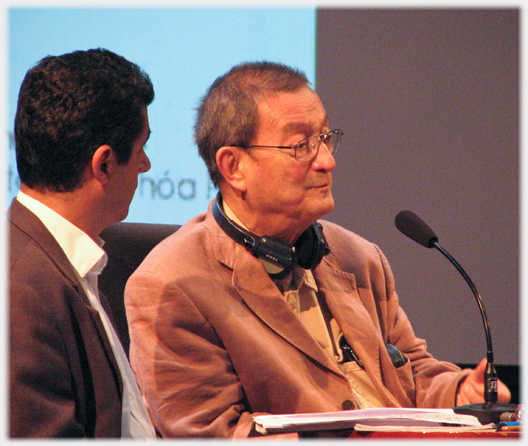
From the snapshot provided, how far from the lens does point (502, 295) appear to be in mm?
3715

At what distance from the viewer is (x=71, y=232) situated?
1244 millimetres

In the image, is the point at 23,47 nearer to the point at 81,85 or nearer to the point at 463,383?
the point at 81,85

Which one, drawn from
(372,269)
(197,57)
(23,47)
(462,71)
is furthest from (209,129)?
(462,71)

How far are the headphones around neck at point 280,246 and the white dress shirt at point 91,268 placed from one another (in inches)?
22.1

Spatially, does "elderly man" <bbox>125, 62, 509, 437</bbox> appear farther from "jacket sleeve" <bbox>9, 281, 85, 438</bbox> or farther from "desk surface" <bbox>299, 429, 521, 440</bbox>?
"jacket sleeve" <bbox>9, 281, 85, 438</bbox>

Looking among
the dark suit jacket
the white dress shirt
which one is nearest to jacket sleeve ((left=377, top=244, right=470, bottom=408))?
the white dress shirt

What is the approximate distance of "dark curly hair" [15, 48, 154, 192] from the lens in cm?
121

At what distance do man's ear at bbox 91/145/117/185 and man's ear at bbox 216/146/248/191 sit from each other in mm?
633

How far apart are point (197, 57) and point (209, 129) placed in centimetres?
127

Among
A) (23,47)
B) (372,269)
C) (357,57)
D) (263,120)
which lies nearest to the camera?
(263,120)

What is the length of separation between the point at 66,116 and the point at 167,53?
1.99 m

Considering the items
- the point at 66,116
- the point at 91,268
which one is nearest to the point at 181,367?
the point at 91,268

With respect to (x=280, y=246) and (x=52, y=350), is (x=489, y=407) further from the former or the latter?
(x=52, y=350)

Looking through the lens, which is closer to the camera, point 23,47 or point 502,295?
point 23,47
